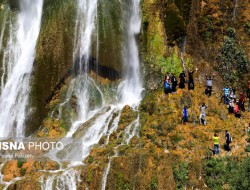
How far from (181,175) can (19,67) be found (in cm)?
1285

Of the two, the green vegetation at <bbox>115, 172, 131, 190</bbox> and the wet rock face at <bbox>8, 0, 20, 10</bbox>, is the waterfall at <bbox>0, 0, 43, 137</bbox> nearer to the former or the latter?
the wet rock face at <bbox>8, 0, 20, 10</bbox>

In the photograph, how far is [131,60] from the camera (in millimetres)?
29109

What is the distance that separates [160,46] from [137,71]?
2009mm

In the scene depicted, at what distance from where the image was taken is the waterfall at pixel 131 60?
92.8 feet

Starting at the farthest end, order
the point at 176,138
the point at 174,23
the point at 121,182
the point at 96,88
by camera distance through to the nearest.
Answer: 1. the point at 174,23
2. the point at 96,88
3. the point at 176,138
4. the point at 121,182

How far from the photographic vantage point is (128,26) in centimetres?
2952

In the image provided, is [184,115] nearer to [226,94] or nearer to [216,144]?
[216,144]

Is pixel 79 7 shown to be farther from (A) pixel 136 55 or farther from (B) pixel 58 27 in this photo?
(A) pixel 136 55

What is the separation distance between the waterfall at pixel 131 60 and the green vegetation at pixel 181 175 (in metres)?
7.19

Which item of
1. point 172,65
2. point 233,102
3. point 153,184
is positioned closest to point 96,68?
point 172,65

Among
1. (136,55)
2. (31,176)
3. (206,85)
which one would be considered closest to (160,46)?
(136,55)

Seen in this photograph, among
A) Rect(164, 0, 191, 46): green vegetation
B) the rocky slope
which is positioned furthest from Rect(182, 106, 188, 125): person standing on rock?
Rect(164, 0, 191, 46): green vegetation

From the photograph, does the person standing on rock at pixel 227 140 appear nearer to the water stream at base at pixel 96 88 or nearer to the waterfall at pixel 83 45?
the water stream at base at pixel 96 88

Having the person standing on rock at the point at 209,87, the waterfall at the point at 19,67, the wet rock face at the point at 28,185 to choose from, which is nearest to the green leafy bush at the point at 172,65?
the person standing on rock at the point at 209,87
